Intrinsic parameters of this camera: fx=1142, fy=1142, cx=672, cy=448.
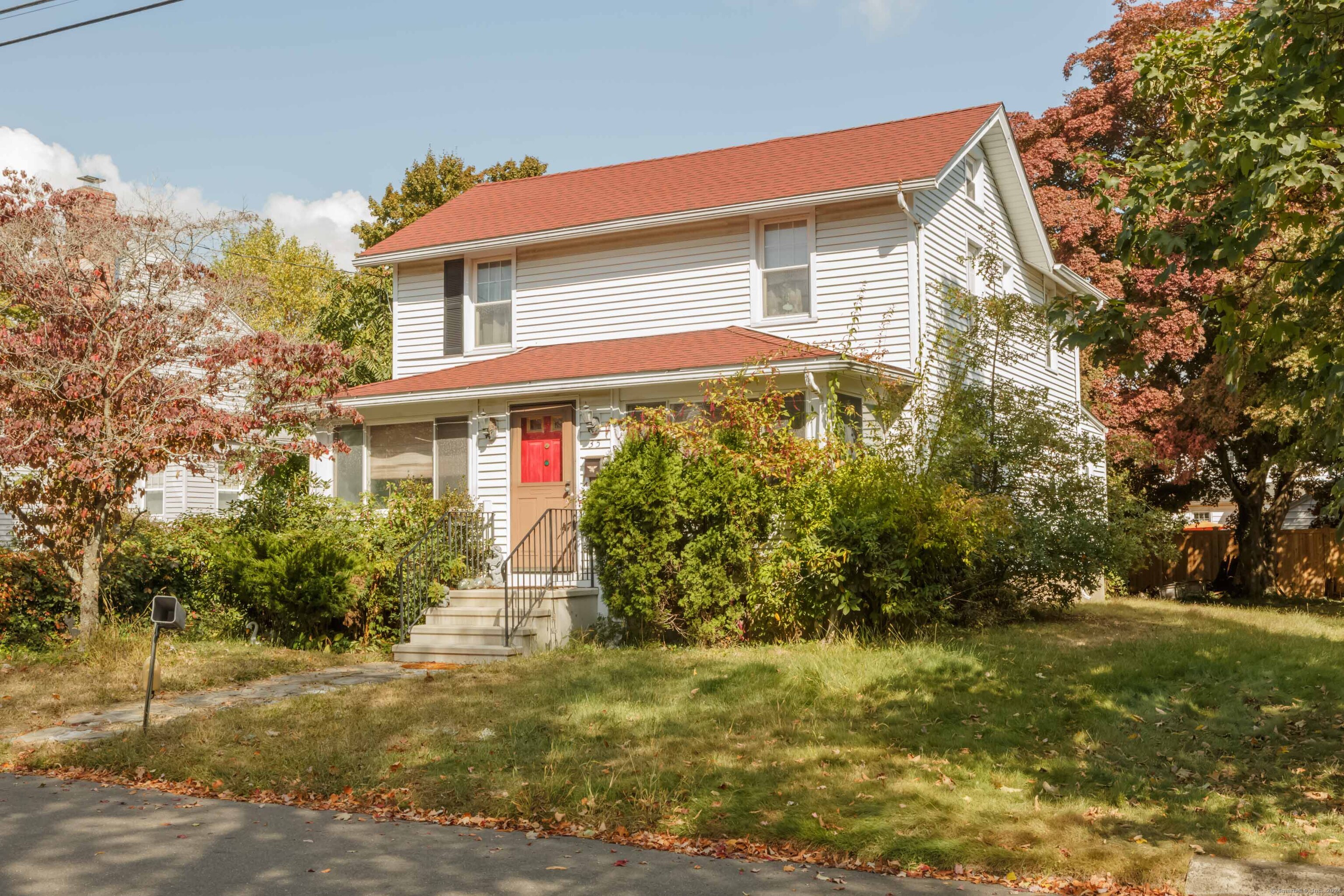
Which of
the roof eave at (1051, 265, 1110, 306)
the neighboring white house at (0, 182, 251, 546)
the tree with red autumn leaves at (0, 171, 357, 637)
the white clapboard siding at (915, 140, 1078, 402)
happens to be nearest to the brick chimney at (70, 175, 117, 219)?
the tree with red autumn leaves at (0, 171, 357, 637)

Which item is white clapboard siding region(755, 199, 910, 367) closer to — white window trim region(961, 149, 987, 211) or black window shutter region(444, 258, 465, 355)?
white window trim region(961, 149, 987, 211)

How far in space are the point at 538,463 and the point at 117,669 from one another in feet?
20.6

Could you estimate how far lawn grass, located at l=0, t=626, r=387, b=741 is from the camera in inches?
406

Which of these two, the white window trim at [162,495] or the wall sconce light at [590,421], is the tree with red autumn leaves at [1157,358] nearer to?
the wall sconce light at [590,421]

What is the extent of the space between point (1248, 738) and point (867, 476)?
5090 millimetres

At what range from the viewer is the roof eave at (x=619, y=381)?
1405 cm

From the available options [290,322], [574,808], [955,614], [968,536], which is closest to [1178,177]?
[574,808]

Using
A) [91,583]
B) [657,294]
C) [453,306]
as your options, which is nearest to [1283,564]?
[657,294]

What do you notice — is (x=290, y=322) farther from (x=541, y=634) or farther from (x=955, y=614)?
(x=955, y=614)

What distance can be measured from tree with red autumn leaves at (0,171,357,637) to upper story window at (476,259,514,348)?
523cm

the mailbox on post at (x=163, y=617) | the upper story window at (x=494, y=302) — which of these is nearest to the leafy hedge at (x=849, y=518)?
the upper story window at (x=494, y=302)

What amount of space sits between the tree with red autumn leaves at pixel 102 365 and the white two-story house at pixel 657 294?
3582 millimetres

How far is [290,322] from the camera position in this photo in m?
39.2

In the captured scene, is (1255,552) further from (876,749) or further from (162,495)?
(162,495)
